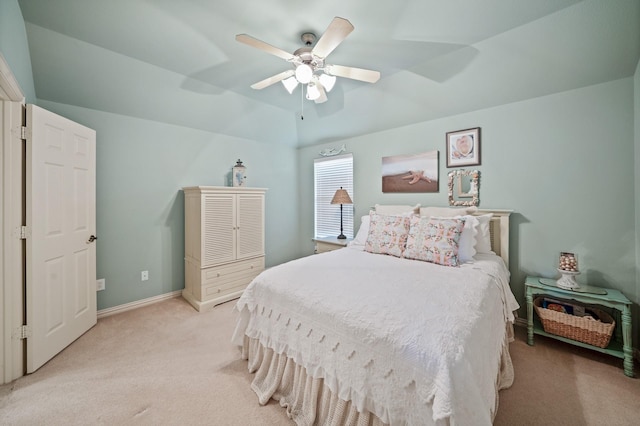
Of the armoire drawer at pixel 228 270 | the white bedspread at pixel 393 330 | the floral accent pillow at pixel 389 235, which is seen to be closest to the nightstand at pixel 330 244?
A: the floral accent pillow at pixel 389 235

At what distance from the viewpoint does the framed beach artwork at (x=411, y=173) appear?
3.20 m

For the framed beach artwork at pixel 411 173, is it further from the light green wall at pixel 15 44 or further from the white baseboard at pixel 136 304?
the light green wall at pixel 15 44

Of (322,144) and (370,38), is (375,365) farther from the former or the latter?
(322,144)

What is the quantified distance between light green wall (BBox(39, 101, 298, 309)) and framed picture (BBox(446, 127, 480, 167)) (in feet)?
9.86

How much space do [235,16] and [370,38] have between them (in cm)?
112

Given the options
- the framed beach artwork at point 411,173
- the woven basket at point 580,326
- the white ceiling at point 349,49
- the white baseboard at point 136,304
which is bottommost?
the white baseboard at point 136,304

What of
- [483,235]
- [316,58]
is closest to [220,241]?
[316,58]

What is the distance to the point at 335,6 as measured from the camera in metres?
1.85

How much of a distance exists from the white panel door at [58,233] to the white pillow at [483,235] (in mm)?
3865

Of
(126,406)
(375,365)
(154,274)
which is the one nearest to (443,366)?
(375,365)

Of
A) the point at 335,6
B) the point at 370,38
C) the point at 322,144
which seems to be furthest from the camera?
the point at 322,144

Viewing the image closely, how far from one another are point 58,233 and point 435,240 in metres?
3.34

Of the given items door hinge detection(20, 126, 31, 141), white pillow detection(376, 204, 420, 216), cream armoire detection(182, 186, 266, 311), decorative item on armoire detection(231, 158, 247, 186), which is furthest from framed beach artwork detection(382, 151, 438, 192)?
door hinge detection(20, 126, 31, 141)

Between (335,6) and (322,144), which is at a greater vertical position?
(335,6)
